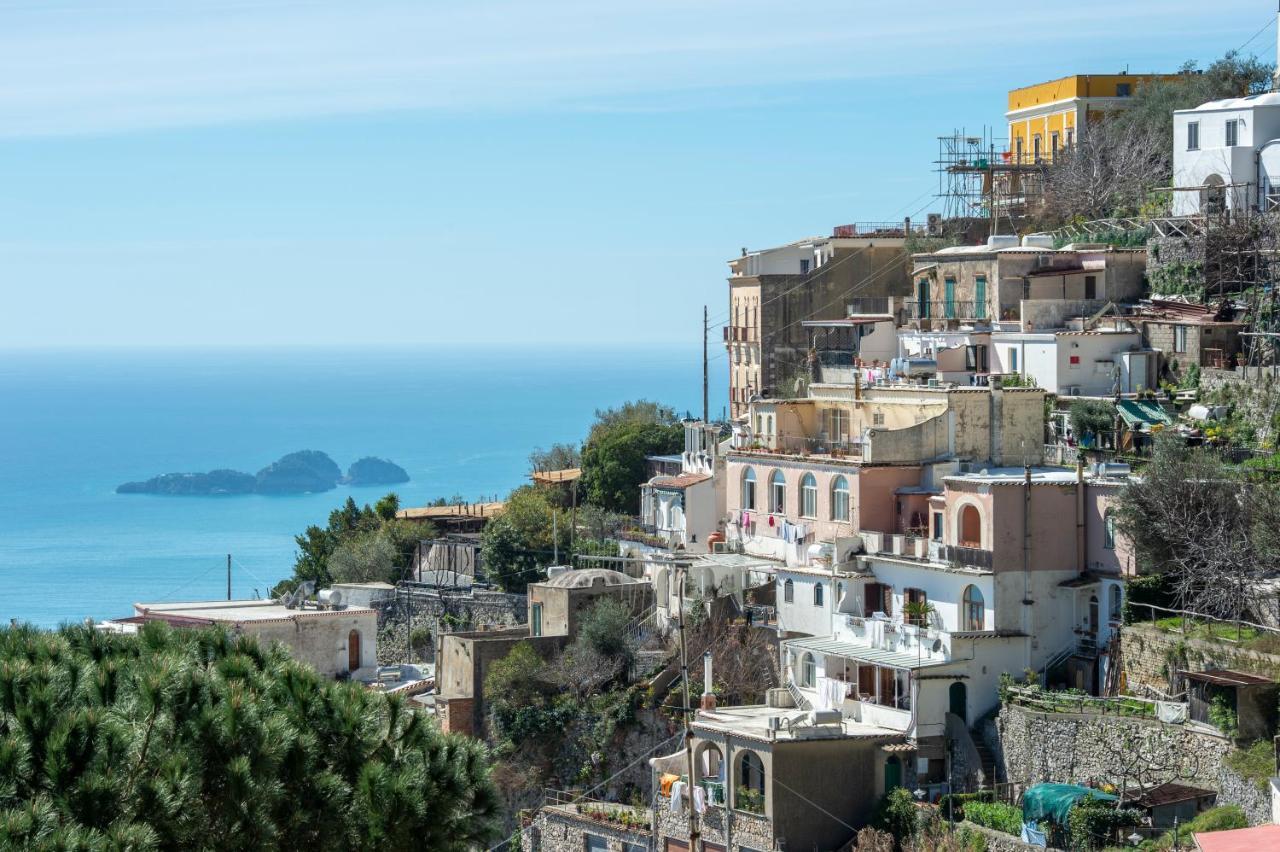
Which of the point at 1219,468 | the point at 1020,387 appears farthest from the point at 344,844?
the point at 1020,387

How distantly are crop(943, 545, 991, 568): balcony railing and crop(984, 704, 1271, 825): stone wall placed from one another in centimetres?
255

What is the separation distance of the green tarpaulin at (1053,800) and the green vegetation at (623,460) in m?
26.5

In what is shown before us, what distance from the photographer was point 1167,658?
1296 inches

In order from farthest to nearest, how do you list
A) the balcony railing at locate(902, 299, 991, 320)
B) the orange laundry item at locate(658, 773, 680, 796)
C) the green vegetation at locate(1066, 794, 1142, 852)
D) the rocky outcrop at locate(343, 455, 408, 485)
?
the rocky outcrop at locate(343, 455, 408, 485)
the balcony railing at locate(902, 299, 991, 320)
the orange laundry item at locate(658, 773, 680, 796)
the green vegetation at locate(1066, 794, 1142, 852)

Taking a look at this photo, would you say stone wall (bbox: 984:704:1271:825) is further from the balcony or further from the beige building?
the beige building

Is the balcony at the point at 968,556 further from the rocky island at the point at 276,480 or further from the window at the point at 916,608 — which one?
the rocky island at the point at 276,480

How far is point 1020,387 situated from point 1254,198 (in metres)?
8.91

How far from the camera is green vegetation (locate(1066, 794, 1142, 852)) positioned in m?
30.1

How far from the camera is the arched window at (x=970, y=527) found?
36875mm

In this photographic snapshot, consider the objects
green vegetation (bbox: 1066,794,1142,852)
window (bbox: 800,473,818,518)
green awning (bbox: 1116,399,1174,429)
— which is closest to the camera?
green vegetation (bbox: 1066,794,1142,852)

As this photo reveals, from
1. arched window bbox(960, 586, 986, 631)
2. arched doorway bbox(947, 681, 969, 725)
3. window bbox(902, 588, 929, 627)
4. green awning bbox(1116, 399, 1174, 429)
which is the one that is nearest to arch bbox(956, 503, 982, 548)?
arched window bbox(960, 586, 986, 631)

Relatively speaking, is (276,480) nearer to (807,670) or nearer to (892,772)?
(807,670)

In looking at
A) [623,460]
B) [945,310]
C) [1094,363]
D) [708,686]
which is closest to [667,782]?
[708,686]

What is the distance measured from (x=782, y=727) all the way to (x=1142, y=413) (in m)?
10.7
